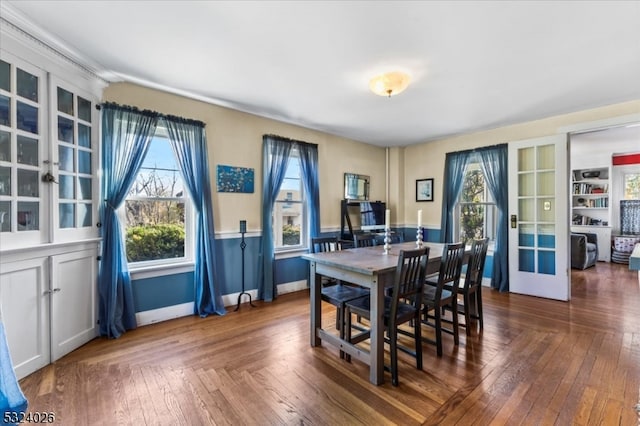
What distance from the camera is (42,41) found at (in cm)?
216

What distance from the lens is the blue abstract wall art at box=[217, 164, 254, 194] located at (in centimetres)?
356

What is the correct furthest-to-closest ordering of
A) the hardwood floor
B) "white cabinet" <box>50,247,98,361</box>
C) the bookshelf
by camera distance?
the bookshelf, "white cabinet" <box>50,247,98,361</box>, the hardwood floor

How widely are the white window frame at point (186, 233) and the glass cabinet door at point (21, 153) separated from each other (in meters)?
0.72

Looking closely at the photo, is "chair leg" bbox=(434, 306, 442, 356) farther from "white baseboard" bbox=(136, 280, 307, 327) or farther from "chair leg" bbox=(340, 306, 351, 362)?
"white baseboard" bbox=(136, 280, 307, 327)

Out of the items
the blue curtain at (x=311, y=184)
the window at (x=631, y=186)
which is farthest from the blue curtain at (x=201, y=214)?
the window at (x=631, y=186)

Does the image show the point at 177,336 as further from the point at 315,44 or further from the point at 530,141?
the point at 530,141

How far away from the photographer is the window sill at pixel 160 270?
297cm

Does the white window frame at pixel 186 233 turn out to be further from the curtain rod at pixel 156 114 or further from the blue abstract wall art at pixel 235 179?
the blue abstract wall art at pixel 235 179

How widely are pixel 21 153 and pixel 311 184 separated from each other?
3048 mm

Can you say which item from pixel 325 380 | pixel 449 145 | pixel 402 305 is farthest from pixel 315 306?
pixel 449 145

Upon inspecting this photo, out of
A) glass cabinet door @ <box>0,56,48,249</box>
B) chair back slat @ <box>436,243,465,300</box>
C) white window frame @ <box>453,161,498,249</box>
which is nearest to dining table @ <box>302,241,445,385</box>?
chair back slat @ <box>436,243,465,300</box>

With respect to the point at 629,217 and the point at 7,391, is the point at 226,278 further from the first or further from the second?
the point at 629,217

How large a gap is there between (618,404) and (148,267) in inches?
154

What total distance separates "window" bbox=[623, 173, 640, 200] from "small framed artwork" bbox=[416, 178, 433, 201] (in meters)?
5.12
